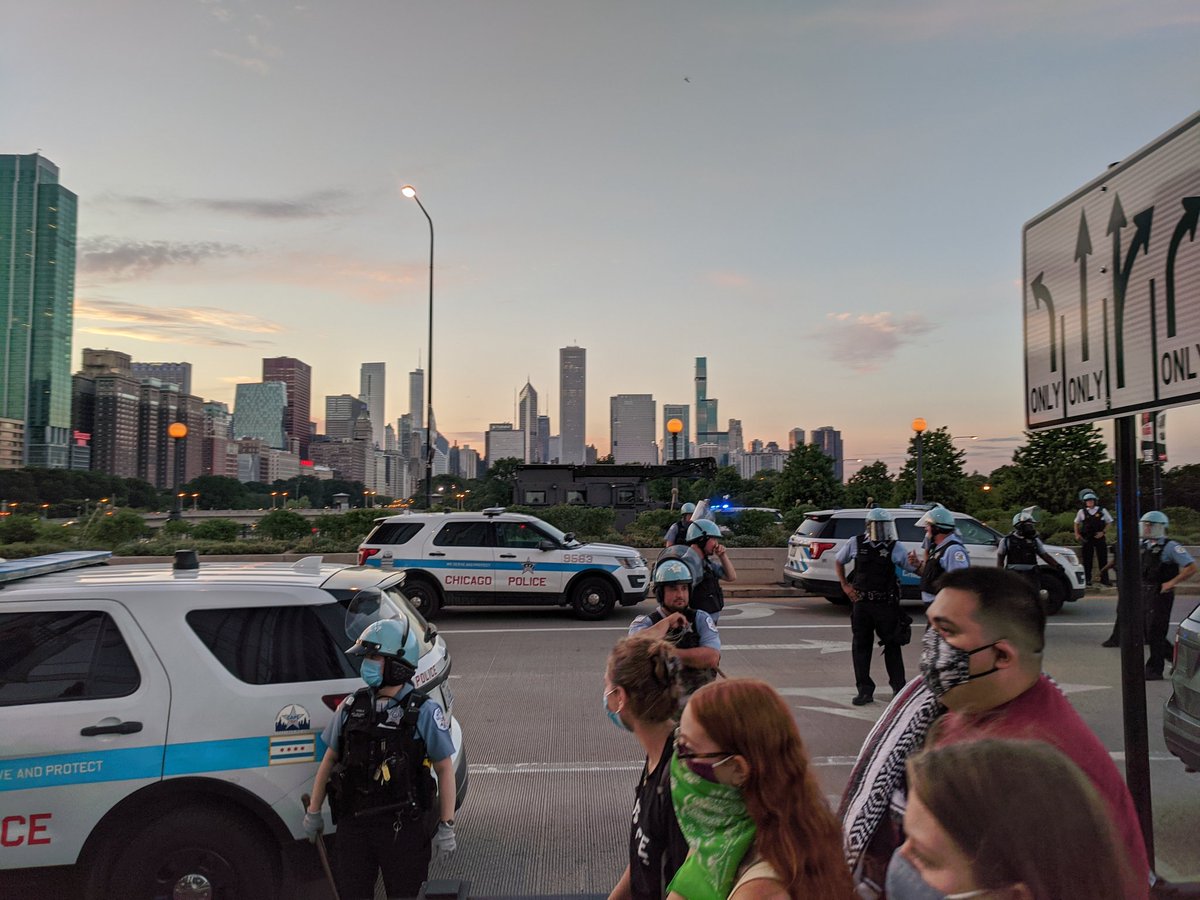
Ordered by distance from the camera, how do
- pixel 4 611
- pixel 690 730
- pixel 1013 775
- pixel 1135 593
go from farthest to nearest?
pixel 4 611 < pixel 1135 593 < pixel 690 730 < pixel 1013 775

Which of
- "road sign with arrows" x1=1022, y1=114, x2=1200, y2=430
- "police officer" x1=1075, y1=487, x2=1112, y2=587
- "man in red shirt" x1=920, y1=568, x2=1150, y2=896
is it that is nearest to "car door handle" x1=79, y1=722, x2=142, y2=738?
"man in red shirt" x1=920, y1=568, x2=1150, y2=896

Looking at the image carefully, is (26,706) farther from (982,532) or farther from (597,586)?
(982,532)

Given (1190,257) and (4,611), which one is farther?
(4,611)

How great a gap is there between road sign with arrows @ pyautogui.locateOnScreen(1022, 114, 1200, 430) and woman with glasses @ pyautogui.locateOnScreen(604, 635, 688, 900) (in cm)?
169

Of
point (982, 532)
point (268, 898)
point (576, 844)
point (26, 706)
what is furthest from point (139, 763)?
point (982, 532)

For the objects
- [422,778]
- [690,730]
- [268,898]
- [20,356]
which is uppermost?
[20,356]

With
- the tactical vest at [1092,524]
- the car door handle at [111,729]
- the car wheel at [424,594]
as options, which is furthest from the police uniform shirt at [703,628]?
the tactical vest at [1092,524]

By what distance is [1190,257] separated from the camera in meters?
2.21

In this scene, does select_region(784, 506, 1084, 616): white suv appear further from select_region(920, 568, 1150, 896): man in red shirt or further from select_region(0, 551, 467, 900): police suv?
select_region(920, 568, 1150, 896): man in red shirt

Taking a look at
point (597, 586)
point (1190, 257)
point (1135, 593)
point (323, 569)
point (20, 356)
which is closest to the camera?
point (1190, 257)

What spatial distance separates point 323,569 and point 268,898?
181 cm

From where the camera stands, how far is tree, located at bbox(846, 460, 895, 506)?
129 feet

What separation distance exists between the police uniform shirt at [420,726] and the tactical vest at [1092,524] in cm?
1317

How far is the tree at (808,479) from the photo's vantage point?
38719mm
